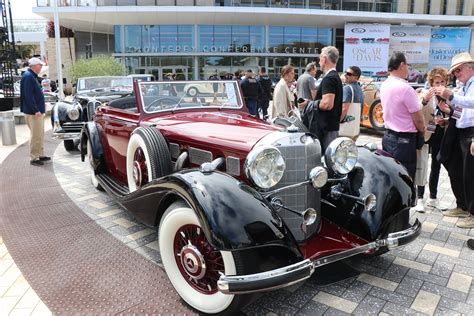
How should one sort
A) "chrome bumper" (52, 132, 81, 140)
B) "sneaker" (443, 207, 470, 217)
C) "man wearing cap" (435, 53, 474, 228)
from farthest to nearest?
"chrome bumper" (52, 132, 81, 140) → "sneaker" (443, 207, 470, 217) → "man wearing cap" (435, 53, 474, 228)

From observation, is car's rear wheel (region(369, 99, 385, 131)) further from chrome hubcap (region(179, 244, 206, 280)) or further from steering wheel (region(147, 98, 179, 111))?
chrome hubcap (region(179, 244, 206, 280))

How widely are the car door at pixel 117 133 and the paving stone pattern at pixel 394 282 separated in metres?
0.62

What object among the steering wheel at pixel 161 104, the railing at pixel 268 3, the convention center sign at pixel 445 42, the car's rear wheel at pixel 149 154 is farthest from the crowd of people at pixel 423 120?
the convention center sign at pixel 445 42

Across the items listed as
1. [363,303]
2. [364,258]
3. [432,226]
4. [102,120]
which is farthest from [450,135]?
[102,120]

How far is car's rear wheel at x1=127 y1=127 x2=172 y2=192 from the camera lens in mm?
3348

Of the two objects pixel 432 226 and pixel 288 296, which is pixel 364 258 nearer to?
pixel 288 296

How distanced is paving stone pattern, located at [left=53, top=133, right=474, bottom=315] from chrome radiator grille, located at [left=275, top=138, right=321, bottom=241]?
0.46 meters

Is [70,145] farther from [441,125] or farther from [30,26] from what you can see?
[30,26]

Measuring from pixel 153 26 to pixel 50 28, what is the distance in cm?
1022

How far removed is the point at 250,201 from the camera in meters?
2.39

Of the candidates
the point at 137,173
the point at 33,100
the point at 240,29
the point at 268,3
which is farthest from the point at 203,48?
the point at 137,173

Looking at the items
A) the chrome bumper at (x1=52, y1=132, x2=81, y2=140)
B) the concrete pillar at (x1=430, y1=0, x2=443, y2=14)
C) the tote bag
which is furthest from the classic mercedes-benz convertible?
the concrete pillar at (x1=430, y1=0, x2=443, y2=14)

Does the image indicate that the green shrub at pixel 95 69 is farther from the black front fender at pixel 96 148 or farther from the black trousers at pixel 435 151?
the black trousers at pixel 435 151

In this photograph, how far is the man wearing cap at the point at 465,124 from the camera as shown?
12.3 feet
